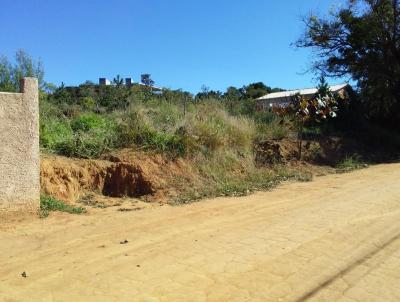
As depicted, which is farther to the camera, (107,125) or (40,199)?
(107,125)

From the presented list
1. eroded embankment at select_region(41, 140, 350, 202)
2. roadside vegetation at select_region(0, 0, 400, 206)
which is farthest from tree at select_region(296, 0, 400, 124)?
eroded embankment at select_region(41, 140, 350, 202)

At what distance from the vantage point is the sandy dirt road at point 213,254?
480cm

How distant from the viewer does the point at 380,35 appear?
20.5m

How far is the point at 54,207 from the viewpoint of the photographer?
8344mm

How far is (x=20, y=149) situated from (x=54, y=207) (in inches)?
48.4

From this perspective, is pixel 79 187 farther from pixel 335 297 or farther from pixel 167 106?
pixel 335 297

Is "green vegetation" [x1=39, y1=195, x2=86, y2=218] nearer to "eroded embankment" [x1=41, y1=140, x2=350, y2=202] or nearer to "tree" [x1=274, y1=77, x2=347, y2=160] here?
"eroded embankment" [x1=41, y1=140, x2=350, y2=202]

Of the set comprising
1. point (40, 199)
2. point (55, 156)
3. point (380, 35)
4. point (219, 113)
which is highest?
point (380, 35)

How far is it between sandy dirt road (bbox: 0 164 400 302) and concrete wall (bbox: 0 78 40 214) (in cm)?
57

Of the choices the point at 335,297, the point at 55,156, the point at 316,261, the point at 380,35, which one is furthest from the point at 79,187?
the point at 380,35

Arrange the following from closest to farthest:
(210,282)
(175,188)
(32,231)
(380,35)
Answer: (210,282) < (32,231) < (175,188) < (380,35)

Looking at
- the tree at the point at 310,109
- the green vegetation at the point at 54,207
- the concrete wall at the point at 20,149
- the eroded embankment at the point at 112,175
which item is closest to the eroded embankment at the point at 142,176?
the eroded embankment at the point at 112,175

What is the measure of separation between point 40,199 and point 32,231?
1.46 meters

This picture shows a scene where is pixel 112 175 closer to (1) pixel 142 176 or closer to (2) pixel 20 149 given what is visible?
(1) pixel 142 176
